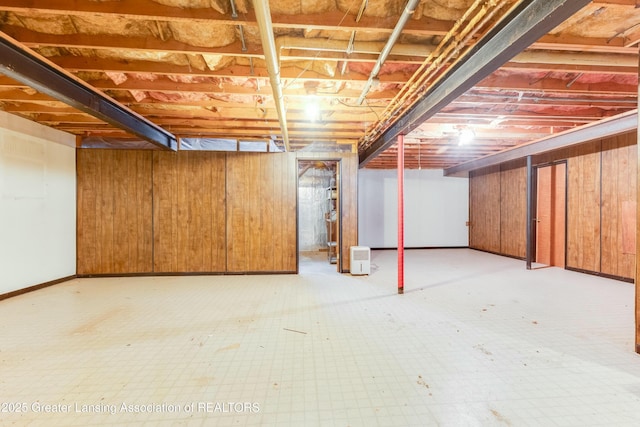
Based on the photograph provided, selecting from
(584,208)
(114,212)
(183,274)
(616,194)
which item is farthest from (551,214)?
(114,212)

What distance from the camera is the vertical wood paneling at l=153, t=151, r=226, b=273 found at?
4980 mm

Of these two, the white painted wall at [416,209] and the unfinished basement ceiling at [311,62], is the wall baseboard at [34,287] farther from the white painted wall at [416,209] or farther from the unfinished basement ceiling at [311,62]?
the white painted wall at [416,209]

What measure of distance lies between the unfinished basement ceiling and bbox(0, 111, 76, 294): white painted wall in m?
0.30

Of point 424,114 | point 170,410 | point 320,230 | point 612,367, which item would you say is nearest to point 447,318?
point 612,367

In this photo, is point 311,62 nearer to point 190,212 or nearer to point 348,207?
point 348,207

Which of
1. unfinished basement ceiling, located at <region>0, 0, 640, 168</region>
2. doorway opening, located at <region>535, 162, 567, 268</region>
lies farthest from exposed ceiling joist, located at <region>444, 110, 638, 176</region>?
doorway opening, located at <region>535, 162, 567, 268</region>

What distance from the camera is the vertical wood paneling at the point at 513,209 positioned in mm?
6457

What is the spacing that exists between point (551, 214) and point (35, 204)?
9049 millimetres

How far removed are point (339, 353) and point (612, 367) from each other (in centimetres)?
199

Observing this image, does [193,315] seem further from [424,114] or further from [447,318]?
[424,114]

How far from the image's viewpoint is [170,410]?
1632 millimetres

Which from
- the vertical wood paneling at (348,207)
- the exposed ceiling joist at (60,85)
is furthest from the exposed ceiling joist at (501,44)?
the exposed ceiling joist at (60,85)

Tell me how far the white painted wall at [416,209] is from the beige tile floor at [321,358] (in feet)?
14.0

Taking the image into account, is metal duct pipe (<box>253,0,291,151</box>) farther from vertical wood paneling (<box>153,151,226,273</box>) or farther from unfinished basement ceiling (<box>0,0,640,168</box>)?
vertical wood paneling (<box>153,151,226,273</box>)
